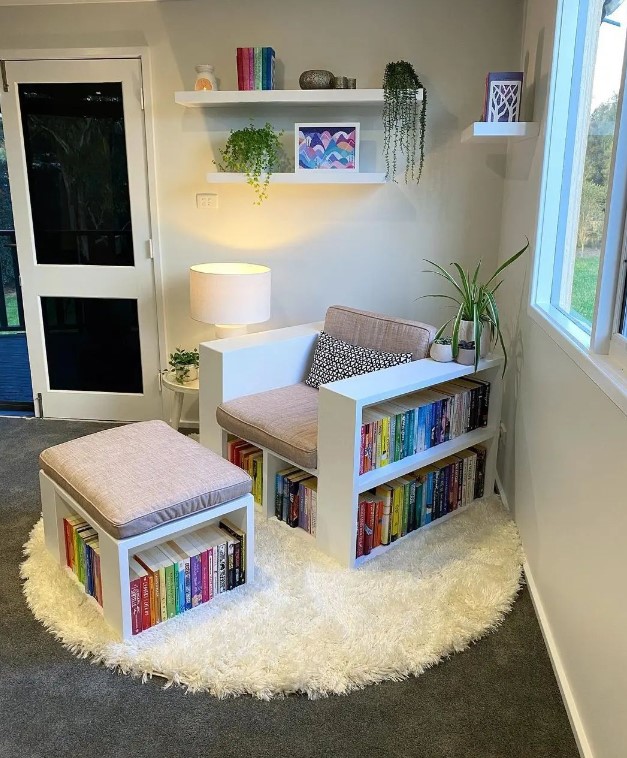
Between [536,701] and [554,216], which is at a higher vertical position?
[554,216]

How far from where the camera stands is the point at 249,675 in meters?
1.86

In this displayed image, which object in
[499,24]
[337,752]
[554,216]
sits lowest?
[337,752]

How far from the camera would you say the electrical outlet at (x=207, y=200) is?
3510mm

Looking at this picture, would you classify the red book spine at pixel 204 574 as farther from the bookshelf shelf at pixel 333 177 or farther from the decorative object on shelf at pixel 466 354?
the bookshelf shelf at pixel 333 177

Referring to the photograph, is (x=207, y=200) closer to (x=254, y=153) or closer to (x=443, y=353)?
(x=254, y=153)

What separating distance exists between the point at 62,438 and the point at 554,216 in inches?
106

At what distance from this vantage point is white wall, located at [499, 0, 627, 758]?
4.99 ft

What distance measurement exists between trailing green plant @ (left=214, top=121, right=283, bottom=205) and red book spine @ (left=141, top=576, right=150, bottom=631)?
2.01 meters

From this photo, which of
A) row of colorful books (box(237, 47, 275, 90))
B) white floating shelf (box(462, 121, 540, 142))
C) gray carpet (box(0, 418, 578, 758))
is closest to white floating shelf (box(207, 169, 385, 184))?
row of colorful books (box(237, 47, 275, 90))

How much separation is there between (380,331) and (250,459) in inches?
30.9

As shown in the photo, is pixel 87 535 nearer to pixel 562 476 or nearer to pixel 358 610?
pixel 358 610

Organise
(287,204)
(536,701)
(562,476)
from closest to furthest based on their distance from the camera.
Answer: (536,701) → (562,476) → (287,204)

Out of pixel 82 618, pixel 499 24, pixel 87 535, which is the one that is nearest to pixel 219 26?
pixel 499 24

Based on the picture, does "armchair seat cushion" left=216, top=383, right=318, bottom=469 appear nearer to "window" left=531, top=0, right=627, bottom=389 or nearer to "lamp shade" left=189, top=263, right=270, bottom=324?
"lamp shade" left=189, top=263, right=270, bottom=324
